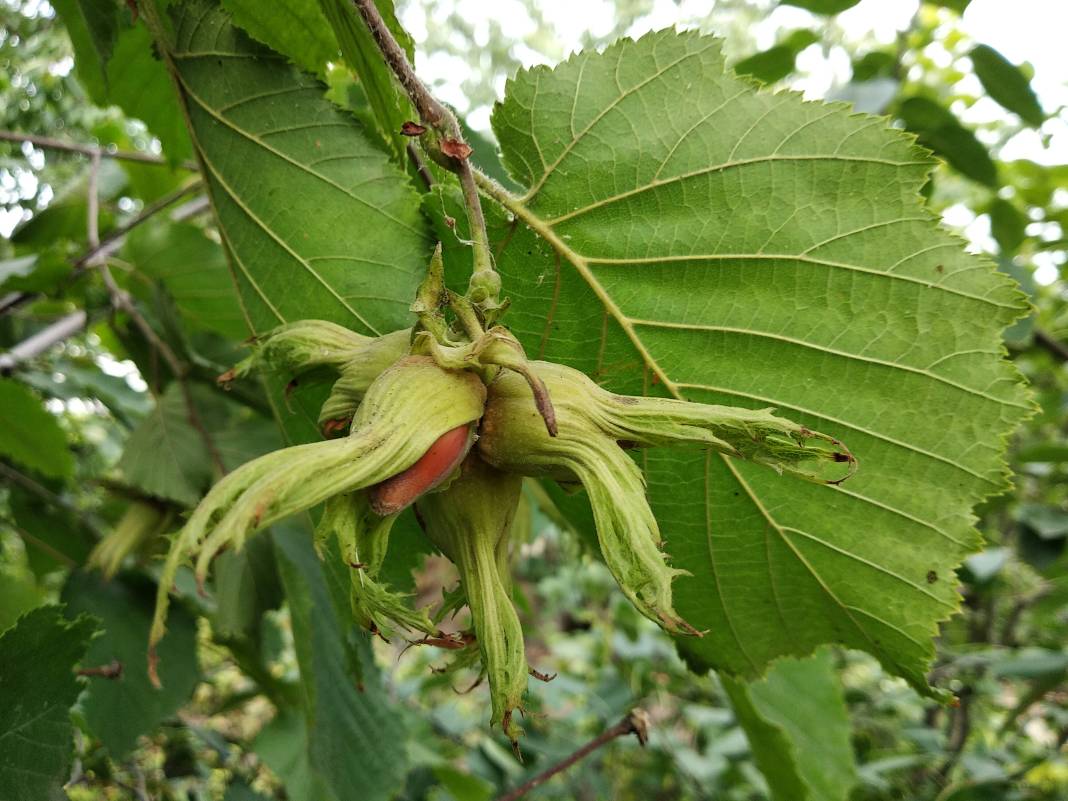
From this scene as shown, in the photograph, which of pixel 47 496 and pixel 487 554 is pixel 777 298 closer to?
pixel 487 554

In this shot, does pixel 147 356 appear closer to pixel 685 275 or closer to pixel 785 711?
pixel 685 275

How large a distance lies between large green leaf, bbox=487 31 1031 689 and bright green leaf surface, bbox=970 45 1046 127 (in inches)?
64.5

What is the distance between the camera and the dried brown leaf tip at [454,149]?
0.84 metres

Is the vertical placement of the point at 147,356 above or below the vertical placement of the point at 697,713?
above

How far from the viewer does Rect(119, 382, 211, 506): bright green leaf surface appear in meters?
1.83

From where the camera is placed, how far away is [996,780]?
8.11ft

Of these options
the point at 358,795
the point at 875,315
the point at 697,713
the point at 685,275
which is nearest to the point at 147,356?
the point at 358,795

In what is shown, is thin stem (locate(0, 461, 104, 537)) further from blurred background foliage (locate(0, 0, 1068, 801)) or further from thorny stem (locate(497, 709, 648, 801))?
thorny stem (locate(497, 709, 648, 801))

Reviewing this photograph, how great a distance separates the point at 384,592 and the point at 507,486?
0.17 metres

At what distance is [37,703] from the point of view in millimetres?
948

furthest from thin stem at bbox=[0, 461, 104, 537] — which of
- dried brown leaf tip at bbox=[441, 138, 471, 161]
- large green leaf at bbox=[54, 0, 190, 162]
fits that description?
dried brown leaf tip at bbox=[441, 138, 471, 161]

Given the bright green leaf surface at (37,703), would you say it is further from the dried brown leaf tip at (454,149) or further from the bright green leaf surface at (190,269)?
the bright green leaf surface at (190,269)

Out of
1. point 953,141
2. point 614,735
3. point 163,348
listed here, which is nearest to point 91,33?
point 163,348

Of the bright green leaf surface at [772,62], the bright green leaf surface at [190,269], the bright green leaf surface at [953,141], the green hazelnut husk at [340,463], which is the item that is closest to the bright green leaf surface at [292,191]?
the green hazelnut husk at [340,463]
